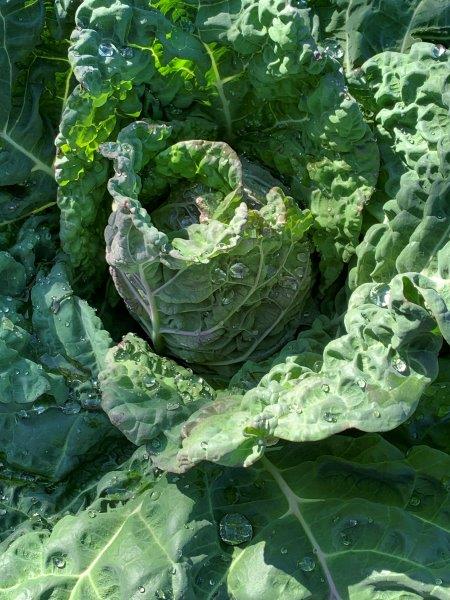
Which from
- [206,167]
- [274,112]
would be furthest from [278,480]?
[274,112]

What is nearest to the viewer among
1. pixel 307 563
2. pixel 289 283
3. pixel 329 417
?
pixel 329 417

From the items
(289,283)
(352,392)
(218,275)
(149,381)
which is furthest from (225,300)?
(352,392)

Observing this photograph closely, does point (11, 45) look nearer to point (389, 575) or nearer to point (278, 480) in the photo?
point (278, 480)

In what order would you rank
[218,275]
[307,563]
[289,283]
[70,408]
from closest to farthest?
[307,563] → [218,275] → [70,408] → [289,283]

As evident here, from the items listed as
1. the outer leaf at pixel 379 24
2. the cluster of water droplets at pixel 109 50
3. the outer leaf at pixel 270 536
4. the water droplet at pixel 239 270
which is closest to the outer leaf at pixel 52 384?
the outer leaf at pixel 270 536

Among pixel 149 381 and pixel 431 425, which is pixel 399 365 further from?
pixel 149 381

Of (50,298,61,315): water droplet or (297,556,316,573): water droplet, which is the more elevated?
(50,298,61,315): water droplet

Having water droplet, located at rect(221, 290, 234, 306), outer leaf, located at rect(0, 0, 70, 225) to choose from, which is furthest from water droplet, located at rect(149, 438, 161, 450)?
outer leaf, located at rect(0, 0, 70, 225)

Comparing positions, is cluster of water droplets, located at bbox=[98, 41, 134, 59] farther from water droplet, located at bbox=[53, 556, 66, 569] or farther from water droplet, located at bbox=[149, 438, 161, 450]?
water droplet, located at bbox=[53, 556, 66, 569]
